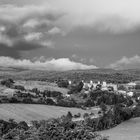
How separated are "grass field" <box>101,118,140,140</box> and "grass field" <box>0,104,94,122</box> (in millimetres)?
25023

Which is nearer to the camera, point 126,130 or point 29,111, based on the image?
point 126,130

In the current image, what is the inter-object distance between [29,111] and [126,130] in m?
40.7

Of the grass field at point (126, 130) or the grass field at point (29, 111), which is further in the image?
the grass field at point (29, 111)

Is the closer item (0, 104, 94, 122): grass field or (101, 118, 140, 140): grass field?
(101, 118, 140, 140): grass field

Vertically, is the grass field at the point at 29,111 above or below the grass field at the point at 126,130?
above

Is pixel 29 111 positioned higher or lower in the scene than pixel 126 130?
higher

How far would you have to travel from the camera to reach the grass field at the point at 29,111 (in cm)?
10901

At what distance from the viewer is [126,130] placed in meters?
103

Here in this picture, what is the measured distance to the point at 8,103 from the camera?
12756 cm

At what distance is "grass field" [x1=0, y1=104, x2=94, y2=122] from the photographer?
109 metres

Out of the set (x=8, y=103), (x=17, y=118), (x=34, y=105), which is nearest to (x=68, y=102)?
(x=34, y=105)

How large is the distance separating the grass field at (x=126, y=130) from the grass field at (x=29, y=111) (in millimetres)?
25023

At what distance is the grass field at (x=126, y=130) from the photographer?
9062cm

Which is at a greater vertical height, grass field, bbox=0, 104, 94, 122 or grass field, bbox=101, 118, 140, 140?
grass field, bbox=0, 104, 94, 122
